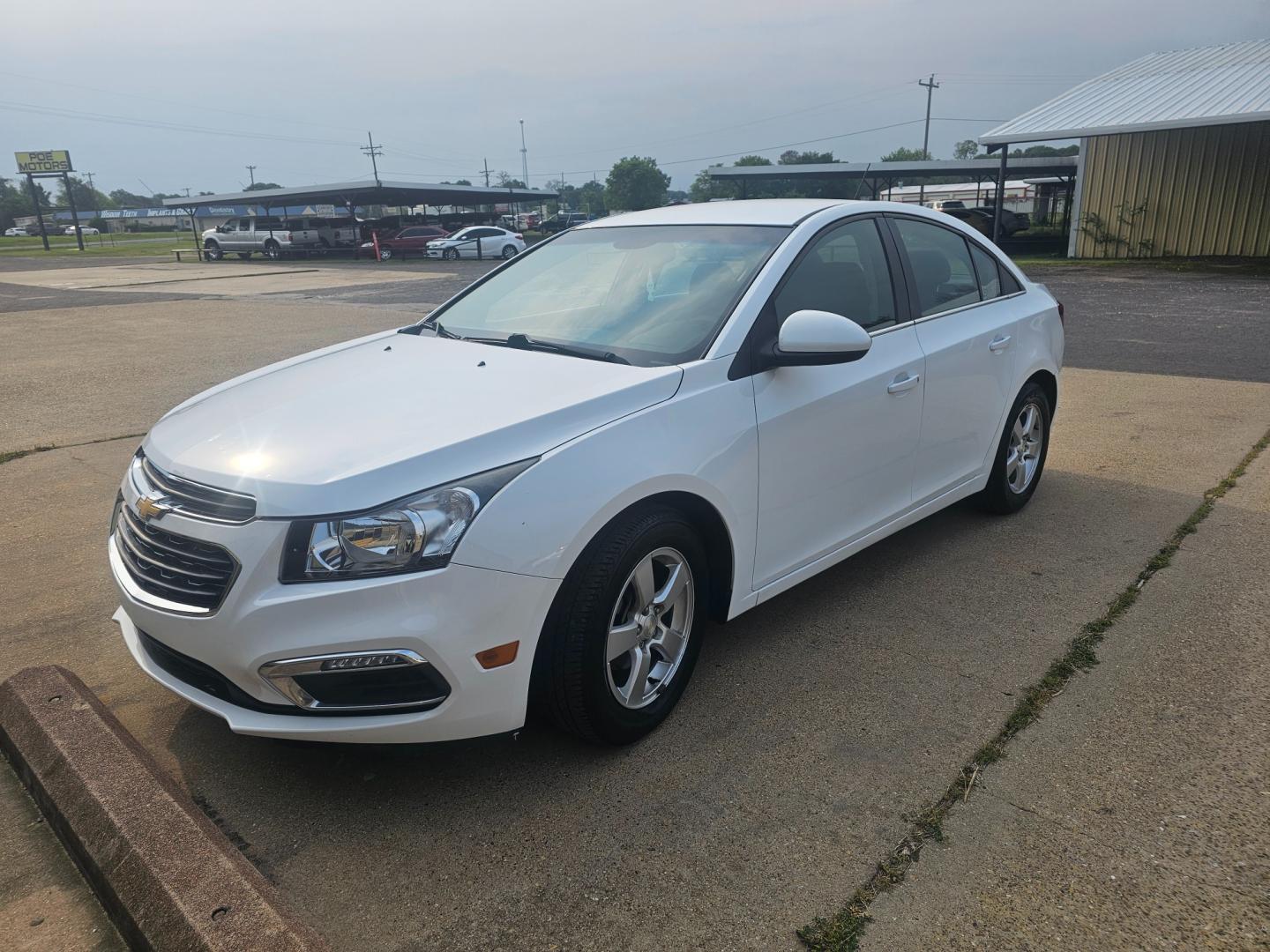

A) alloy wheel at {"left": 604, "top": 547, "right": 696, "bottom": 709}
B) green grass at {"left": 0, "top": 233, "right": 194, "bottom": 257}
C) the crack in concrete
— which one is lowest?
green grass at {"left": 0, "top": 233, "right": 194, "bottom": 257}

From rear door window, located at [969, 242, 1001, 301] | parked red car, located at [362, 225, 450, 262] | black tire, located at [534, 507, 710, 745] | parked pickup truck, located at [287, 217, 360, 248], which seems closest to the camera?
black tire, located at [534, 507, 710, 745]

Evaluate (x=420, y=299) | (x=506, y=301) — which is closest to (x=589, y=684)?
(x=506, y=301)

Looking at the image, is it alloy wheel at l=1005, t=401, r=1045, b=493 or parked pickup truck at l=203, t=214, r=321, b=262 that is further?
parked pickup truck at l=203, t=214, r=321, b=262

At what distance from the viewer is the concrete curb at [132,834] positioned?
213 cm

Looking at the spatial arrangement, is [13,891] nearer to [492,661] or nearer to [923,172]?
[492,661]

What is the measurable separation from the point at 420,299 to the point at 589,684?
17124mm

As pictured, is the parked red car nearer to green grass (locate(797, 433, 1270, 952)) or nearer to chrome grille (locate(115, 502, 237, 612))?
green grass (locate(797, 433, 1270, 952))

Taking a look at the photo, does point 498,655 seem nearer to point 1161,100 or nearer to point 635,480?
point 635,480

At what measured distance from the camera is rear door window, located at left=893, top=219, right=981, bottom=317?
166 inches

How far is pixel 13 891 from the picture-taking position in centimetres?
245

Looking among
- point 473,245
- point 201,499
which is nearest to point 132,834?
point 201,499

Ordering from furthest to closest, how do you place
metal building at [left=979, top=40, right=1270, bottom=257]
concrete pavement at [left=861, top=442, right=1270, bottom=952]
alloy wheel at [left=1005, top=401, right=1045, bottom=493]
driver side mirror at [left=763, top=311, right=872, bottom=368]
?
metal building at [left=979, top=40, right=1270, bottom=257] < alloy wheel at [left=1005, top=401, right=1045, bottom=493] < driver side mirror at [left=763, top=311, right=872, bottom=368] < concrete pavement at [left=861, top=442, right=1270, bottom=952]

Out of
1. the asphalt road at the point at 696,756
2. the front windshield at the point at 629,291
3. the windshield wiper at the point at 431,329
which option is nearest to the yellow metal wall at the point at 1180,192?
the asphalt road at the point at 696,756

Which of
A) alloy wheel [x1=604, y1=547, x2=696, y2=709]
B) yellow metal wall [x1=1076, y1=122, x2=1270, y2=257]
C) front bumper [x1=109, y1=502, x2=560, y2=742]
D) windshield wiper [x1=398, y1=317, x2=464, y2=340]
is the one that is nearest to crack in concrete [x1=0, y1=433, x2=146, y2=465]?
windshield wiper [x1=398, y1=317, x2=464, y2=340]
